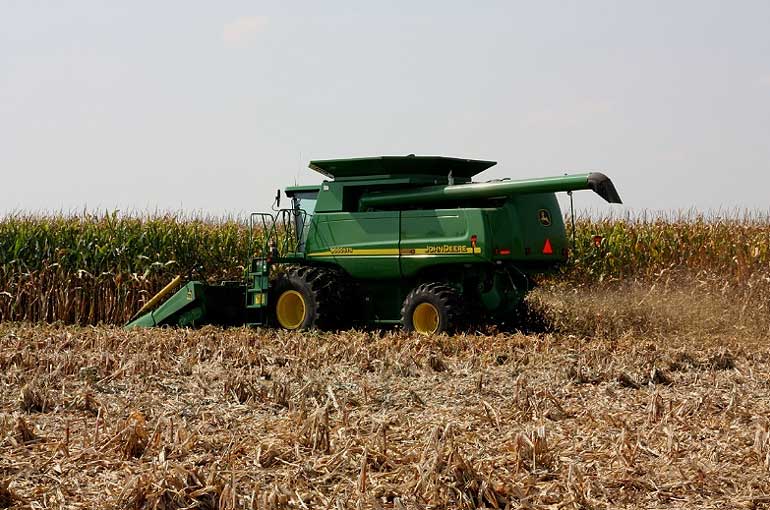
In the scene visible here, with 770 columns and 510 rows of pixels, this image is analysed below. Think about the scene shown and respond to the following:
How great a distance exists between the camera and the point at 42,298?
1658 cm

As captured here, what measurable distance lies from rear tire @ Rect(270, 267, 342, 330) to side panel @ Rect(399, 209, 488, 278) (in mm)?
1040

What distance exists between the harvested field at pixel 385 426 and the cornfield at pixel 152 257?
597cm

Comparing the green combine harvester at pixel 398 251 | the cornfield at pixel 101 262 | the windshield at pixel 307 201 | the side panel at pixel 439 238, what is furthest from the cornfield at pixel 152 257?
the side panel at pixel 439 238

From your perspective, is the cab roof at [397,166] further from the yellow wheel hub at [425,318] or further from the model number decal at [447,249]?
the yellow wheel hub at [425,318]

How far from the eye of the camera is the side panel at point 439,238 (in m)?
11.7

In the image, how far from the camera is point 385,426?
6082 mm

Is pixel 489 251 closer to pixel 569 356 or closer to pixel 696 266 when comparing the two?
pixel 569 356

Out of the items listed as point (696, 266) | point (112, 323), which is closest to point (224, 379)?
point (112, 323)

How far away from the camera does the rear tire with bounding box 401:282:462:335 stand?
1159 centimetres

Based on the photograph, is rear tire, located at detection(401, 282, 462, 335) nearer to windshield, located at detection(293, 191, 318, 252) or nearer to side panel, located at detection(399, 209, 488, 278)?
side panel, located at detection(399, 209, 488, 278)

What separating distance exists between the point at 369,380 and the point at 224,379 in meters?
1.19

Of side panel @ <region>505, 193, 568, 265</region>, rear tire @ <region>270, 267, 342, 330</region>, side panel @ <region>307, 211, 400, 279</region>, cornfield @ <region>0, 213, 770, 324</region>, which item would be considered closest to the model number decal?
side panel @ <region>307, 211, 400, 279</region>

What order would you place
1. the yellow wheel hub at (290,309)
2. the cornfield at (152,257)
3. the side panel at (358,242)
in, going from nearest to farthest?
1. the side panel at (358,242)
2. the yellow wheel hub at (290,309)
3. the cornfield at (152,257)

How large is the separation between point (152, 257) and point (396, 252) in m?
6.04
